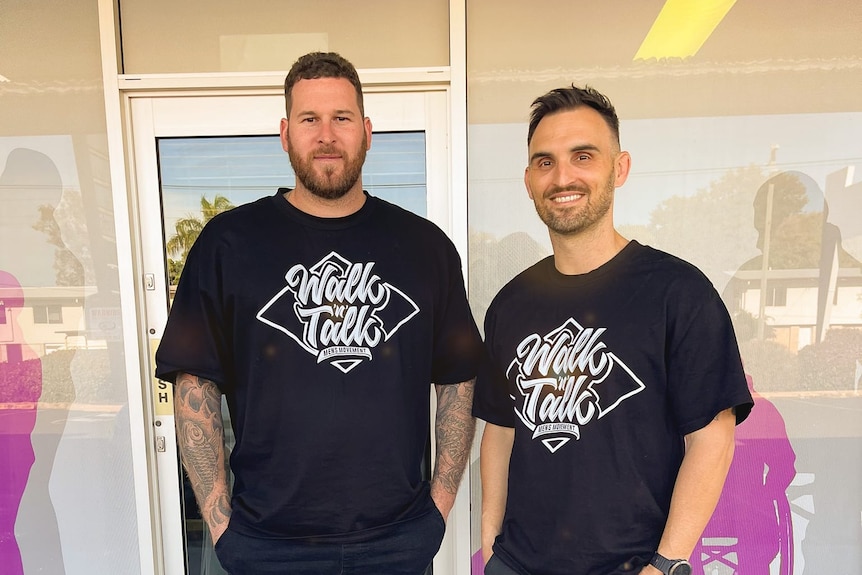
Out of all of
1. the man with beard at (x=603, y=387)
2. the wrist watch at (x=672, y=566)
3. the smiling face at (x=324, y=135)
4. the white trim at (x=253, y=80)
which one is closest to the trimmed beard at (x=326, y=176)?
the smiling face at (x=324, y=135)

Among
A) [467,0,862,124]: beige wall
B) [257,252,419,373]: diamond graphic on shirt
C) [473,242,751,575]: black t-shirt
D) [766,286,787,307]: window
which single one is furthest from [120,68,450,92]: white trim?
[766,286,787,307]: window

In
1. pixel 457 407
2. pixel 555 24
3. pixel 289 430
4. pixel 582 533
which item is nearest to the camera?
pixel 582 533

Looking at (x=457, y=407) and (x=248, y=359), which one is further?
(x=457, y=407)

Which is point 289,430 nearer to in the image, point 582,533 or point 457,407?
point 457,407

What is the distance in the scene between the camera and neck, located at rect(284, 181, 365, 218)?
149 cm

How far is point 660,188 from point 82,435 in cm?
291

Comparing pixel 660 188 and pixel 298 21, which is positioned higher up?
pixel 298 21

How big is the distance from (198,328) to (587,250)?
43.1 inches

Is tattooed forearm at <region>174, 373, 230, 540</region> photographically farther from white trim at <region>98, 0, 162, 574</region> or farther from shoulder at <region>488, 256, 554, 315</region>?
white trim at <region>98, 0, 162, 574</region>

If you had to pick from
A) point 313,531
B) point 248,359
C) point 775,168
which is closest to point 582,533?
point 313,531

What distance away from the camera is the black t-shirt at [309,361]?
54.4 inches

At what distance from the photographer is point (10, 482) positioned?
2416mm

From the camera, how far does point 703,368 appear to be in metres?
1.18

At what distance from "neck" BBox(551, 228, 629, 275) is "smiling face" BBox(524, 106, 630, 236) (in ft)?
0.07
